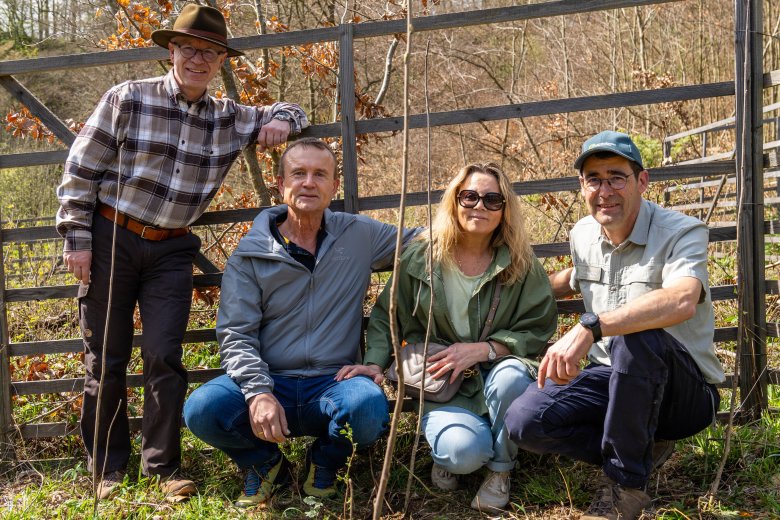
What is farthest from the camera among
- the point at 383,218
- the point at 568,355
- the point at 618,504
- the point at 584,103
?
the point at 383,218

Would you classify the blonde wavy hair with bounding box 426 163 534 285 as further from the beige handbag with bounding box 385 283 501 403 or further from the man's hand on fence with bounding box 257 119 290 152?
the man's hand on fence with bounding box 257 119 290 152

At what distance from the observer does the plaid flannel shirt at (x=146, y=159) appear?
330 cm

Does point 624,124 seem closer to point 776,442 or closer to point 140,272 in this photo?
point 776,442

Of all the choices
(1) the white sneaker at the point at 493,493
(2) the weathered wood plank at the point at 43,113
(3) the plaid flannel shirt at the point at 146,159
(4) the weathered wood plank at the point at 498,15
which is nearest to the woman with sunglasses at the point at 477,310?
(1) the white sneaker at the point at 493,493

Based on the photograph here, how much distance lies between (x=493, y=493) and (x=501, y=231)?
1.14m

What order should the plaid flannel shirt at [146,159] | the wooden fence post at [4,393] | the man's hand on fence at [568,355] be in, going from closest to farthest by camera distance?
the man's hand on fence at [568,355]
the plaid flannel shirt at [146,159]
the wooden fence post at [4,393]

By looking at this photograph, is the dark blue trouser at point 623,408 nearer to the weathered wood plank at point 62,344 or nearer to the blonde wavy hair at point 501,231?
the blonde wavy hair at point 501,231

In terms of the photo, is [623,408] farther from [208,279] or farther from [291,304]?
[208,279]

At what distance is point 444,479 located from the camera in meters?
3.22

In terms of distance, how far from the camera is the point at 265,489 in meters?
3.19

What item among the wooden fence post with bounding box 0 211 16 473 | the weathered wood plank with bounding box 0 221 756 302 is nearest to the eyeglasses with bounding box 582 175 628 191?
the weathered wood plank with bounding box 0 221 756 302

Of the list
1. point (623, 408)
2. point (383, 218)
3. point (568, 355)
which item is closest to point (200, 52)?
point (568, 355)

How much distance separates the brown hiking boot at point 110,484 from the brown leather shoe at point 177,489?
0.22 meters

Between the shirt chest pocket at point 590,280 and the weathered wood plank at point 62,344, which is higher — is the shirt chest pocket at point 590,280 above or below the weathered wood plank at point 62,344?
above
